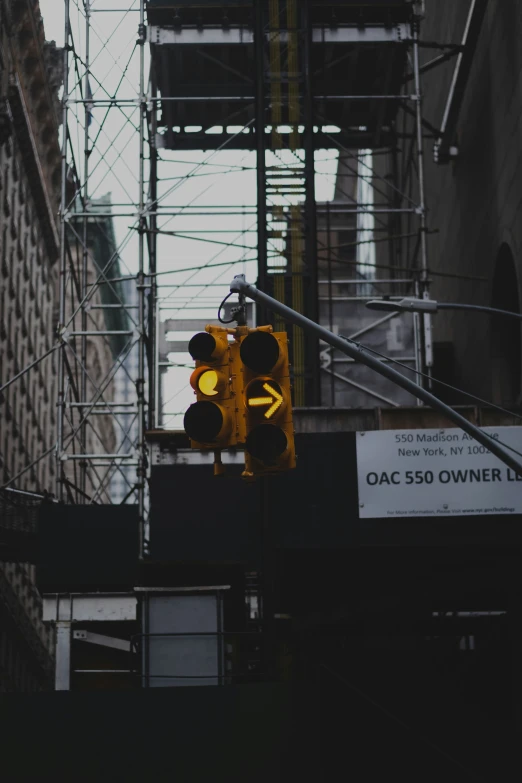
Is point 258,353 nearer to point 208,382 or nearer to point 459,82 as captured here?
point 208,382

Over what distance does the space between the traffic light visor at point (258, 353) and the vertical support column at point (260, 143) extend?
14363mm

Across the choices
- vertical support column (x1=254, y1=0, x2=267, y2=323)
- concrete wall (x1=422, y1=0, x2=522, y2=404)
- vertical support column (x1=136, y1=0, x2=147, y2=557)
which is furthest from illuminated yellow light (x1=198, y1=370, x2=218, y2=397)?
concrete wall (x1=422, y1=0, x2=522, y2=404)

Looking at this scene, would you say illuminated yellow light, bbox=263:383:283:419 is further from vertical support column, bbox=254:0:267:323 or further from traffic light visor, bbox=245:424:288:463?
vertical support column, bbox=254:0:267:323

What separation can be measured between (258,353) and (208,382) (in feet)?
1.79

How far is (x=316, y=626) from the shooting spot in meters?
27.2

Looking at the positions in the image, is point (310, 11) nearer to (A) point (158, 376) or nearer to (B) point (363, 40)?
(B) point (363, 40)

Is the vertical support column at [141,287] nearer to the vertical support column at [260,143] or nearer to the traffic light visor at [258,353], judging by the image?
the vertical support column at [260,143]

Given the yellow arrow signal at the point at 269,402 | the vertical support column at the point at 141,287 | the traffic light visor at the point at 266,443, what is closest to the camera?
the traffic light visor at the point at 266,443

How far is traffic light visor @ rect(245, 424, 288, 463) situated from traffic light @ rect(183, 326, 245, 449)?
26cm

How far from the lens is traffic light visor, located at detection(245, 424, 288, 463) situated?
11.7 meters

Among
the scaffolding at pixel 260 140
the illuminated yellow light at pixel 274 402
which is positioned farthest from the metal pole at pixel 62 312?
the illuminated yellow light at pixel 274 402

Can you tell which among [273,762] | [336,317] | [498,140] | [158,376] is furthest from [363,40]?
[273,762]

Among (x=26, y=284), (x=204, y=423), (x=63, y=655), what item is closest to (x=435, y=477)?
(x=63, y=655)

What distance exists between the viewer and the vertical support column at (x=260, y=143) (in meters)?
27.8
